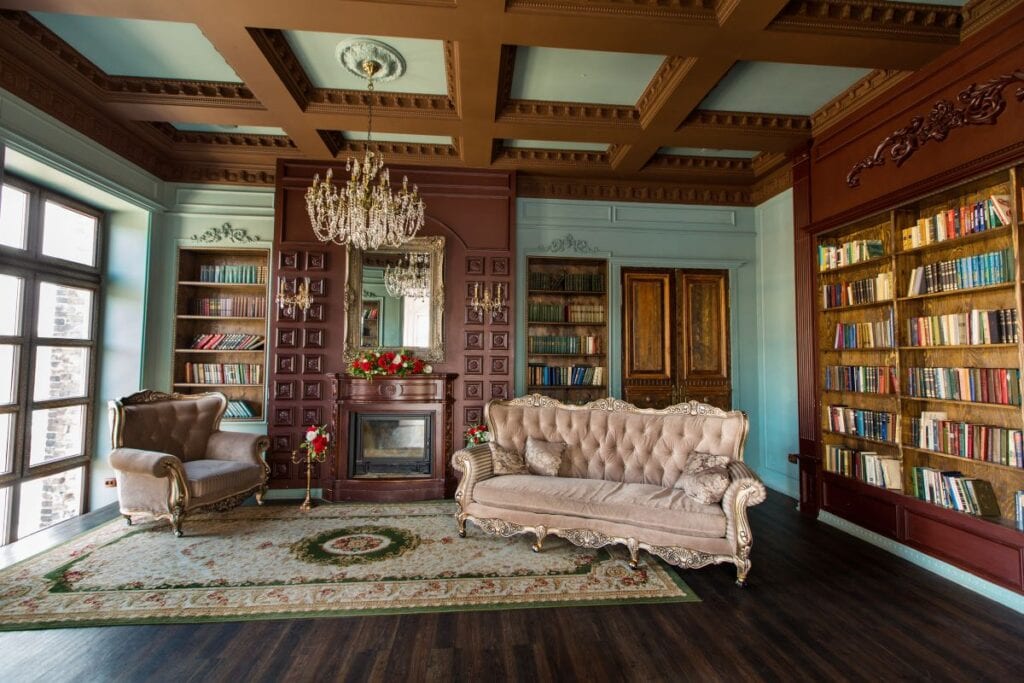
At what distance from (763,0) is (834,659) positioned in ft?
11.8

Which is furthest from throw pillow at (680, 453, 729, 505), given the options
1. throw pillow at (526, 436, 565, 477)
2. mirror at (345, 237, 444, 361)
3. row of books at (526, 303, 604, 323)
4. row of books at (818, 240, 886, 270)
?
mirror at (345, 237, 444, 361)

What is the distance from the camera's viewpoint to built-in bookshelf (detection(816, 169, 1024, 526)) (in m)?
3.08

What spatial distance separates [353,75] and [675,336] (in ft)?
13.9

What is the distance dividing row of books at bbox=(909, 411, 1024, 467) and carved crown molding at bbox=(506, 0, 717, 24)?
10.4 feet

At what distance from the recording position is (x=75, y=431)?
15.3 feet

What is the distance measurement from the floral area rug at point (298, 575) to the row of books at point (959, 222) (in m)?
3.05

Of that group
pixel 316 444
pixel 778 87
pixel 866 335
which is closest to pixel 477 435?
pixel 316 444

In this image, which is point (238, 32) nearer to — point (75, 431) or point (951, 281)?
point (75, 431)

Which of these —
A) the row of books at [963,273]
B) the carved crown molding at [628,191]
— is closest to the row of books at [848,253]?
the row of books at [963,273]

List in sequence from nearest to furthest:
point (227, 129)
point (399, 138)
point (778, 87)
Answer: point (778, 87), point (227, 129), point (399, 138)

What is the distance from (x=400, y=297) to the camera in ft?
17.3

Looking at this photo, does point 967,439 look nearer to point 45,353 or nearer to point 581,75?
point 581,75

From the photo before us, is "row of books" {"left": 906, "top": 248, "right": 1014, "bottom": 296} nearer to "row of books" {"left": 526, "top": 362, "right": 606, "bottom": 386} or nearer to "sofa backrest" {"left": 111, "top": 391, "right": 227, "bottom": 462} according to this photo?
"row of books" {"left": 526, "top": 362, "right": 606, "bottom": 386}

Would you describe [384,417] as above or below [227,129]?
below
